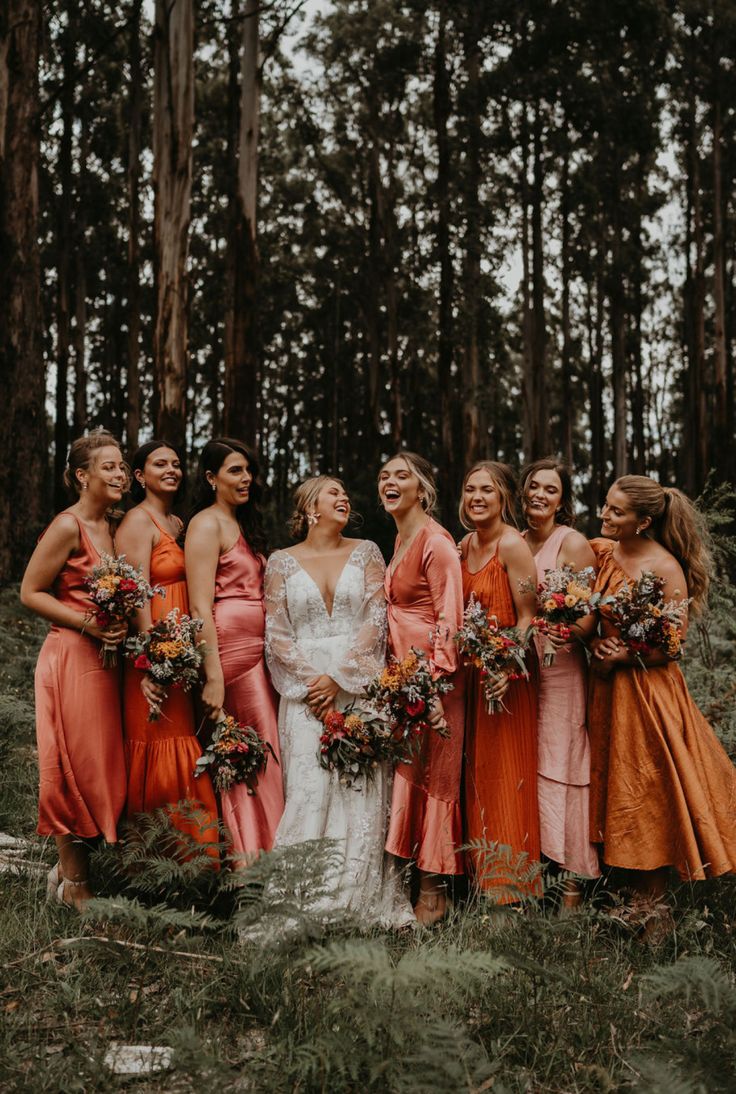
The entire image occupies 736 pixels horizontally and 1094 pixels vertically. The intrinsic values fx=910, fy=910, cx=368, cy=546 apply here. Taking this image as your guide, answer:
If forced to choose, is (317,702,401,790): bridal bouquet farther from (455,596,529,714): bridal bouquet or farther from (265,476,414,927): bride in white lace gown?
(455,596,529,714): bridal bouquet

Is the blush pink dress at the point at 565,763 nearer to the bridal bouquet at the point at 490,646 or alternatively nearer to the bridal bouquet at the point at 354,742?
the bridal bouquet at the point at 490,646

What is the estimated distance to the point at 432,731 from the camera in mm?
4672

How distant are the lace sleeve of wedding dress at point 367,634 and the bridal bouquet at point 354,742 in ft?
0.64

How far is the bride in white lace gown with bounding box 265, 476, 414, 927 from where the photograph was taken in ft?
15.0

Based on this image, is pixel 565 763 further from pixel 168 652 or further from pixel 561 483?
pixel 168 652

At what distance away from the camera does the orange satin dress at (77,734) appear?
444 cm

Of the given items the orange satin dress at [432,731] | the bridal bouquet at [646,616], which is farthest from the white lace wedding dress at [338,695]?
the bridal bouquet at [646,616]

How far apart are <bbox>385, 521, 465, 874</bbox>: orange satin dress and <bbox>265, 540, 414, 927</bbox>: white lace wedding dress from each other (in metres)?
0.11

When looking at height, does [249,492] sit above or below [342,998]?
above


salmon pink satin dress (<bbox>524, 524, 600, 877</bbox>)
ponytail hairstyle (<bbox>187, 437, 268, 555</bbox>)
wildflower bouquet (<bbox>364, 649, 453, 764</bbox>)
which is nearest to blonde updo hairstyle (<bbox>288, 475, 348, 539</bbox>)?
ponytail hairstyle (<bbox>187, 437, 268, 555</bbox>)

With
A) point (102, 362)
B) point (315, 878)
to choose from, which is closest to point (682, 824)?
point (315, 878)

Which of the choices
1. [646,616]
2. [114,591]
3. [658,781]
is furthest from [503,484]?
[114,591]

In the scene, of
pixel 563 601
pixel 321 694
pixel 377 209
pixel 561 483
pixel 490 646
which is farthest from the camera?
pixel 377 209

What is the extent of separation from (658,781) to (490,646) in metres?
1.04
